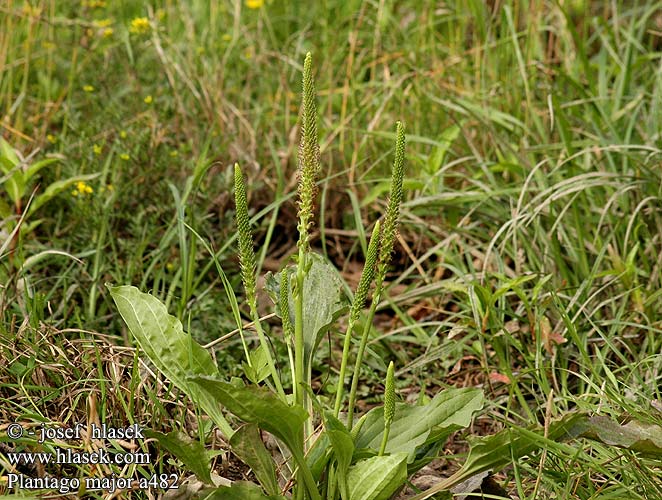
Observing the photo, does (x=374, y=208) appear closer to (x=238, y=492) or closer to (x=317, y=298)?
(x=317, y=298)

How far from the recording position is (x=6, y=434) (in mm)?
1986

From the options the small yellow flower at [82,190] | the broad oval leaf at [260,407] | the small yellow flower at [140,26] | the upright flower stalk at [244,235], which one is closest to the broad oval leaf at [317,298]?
the upright flower stalk at [244,235]

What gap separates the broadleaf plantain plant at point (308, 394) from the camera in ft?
5.94

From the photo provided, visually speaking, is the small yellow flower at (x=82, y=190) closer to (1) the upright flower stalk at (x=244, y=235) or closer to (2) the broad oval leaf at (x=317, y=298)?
(2) the broad oval leaf at (x=317, y=298)

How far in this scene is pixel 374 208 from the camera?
135 inches

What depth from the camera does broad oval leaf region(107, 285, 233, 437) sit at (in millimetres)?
2070

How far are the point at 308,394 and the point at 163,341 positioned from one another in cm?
39

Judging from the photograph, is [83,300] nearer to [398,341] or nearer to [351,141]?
[398,341]

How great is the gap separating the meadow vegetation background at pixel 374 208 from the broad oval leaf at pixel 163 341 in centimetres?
7

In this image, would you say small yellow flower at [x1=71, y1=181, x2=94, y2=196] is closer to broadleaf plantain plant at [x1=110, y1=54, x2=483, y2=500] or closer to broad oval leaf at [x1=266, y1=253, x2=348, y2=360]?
broadleaf plantain plant at [x1=110, y1=54, x2=483, y2=500]

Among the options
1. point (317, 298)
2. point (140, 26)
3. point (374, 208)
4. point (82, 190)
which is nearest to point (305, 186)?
point (317, 298)

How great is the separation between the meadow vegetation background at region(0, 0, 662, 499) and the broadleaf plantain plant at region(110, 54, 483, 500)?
15 cm

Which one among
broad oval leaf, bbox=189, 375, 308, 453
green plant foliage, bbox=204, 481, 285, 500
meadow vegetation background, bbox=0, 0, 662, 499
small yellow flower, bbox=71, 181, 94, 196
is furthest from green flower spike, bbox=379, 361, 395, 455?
small yellow flower, bbox=71, 181, 94, 196

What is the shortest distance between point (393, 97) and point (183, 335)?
2040 millimetres
